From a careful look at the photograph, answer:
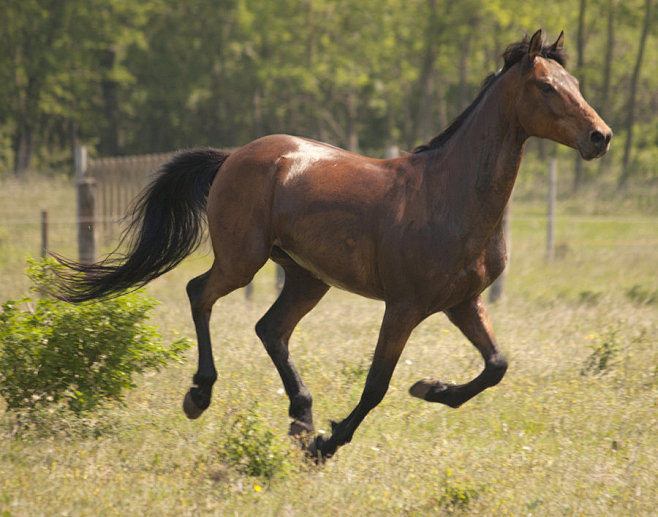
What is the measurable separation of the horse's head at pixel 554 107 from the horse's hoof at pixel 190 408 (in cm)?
239

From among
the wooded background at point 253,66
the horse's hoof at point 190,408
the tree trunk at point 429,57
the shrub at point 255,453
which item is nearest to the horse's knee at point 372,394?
the shrub at point 255,453

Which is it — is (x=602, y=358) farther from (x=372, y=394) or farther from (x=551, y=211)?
(x=551, y=211)

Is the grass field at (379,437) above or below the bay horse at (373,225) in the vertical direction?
below

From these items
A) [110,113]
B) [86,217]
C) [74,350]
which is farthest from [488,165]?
[110,113]

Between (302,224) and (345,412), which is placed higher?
(302,224)

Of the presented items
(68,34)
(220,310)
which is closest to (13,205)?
(220,310)

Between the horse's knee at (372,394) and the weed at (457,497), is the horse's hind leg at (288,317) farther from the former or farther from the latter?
the weed at (457,497)

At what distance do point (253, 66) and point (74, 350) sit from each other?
113 ft

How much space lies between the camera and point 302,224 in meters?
4.79

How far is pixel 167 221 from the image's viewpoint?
5543 mm

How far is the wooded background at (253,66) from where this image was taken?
33.5 meters

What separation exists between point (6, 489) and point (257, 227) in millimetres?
1986

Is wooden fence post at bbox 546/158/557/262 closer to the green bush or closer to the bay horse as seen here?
the bay horse

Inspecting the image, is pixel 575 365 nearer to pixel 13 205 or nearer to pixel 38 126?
pixel 13 205
